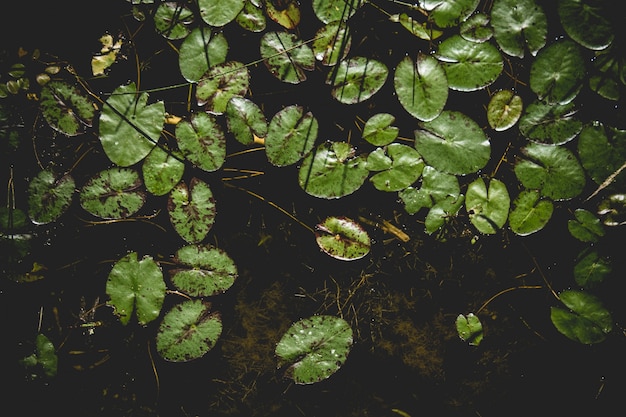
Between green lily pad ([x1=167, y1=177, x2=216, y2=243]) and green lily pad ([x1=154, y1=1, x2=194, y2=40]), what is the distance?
2.20 feet

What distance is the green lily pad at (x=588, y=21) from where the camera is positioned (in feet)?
5.78

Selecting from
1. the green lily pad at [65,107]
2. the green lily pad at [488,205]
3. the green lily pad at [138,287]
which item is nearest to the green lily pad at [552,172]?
the green lily pad at [488,205]

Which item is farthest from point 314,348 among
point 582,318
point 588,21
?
point 588,21

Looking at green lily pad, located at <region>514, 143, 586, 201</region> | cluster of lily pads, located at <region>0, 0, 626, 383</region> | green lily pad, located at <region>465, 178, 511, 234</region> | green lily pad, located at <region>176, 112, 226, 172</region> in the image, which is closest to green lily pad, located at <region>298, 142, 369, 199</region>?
cluster of lily pads, located at <region>0, 0, 626, 383</region>

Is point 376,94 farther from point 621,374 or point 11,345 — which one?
point 11,345

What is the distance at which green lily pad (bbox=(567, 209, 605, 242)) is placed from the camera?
1816 millimetres

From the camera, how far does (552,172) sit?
1793 mm

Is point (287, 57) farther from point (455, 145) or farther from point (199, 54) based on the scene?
point (455, 145)

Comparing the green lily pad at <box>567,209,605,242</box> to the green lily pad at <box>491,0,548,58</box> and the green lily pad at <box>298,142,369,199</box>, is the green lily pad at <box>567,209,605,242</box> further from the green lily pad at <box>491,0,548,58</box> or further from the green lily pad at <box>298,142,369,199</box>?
the green lily pad at <box>298,142,369,199</box>

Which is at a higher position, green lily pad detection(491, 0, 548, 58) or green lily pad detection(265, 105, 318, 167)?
green lily pad detection(491, 0, 548, 58)

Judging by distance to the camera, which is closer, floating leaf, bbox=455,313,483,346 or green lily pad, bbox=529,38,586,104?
green lily pad, bbox=529,38,586,104

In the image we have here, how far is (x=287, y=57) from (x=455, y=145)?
0.82 metres

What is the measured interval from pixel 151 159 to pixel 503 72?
1.62m

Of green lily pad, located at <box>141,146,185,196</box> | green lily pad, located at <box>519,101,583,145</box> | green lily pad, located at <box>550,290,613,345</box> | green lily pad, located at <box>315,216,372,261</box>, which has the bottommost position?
green lily pad, located at <box>550,290,613,345</box>
